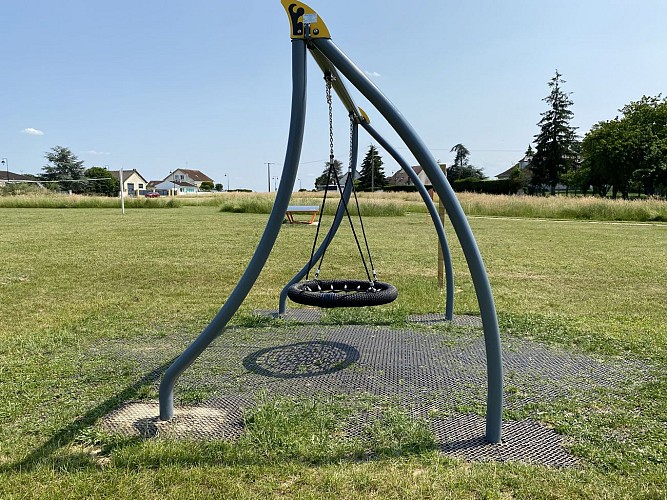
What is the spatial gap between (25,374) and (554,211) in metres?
21.8

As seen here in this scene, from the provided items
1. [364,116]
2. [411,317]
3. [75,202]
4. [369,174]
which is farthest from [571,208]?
[369,174]

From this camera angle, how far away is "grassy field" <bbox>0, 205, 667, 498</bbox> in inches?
79.4

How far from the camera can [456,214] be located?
92.7 inches

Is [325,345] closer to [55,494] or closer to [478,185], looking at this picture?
[55,494]

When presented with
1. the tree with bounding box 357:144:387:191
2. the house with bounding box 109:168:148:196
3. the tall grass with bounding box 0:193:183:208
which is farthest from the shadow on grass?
the house with bounding box 109:168:148:196

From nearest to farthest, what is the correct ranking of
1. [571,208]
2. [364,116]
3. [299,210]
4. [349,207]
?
[364,116]
[299,210]
[349,207]
[571,208]

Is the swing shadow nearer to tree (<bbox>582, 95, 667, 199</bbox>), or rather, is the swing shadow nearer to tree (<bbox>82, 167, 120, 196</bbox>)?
tree (<bbox>582, 95, 667, 199</bbox>)

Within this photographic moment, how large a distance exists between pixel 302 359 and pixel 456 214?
167 centimetres

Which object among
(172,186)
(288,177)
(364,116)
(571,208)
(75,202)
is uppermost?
(172,186)

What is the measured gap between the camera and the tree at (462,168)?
6912 centimetres

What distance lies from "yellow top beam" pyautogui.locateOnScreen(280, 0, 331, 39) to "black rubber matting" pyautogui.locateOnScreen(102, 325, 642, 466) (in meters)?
1.96

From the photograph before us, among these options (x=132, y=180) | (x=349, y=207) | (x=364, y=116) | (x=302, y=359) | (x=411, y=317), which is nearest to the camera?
(x=302, y=359)

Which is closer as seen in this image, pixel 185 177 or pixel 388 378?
pixel 388 378

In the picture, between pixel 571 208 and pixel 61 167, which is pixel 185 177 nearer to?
pixel 61 167
